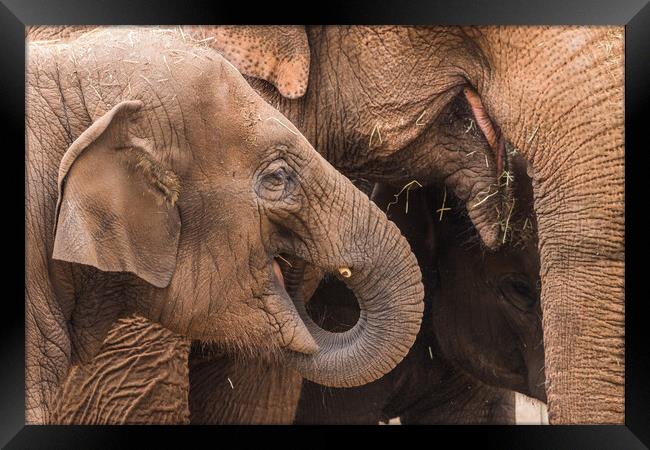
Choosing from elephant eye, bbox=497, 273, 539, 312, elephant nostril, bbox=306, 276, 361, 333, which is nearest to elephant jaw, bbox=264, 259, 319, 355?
elephant nostril, bbox=306, 276, 361, 333

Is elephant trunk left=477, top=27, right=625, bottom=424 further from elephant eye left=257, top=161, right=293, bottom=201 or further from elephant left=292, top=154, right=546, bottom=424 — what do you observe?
elephant eye left=257, top=161, right=293, bottom=201

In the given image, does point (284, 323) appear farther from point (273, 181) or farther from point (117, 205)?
point (117, 205)

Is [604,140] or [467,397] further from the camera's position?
[467,397]

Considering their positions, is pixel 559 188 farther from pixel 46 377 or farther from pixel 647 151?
pixel 46 377

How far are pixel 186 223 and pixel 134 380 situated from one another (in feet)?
2.56

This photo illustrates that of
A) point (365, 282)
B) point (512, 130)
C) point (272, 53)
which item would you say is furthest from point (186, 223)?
point (512, 130)

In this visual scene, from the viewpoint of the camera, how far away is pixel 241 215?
13.7 ft

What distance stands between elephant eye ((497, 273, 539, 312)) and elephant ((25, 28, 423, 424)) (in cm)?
112

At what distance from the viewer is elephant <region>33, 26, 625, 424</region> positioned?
14.4 feet

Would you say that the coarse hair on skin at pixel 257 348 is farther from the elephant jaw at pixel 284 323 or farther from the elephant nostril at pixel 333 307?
the elephant nostril at pixel 333 307

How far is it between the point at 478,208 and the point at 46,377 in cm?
142

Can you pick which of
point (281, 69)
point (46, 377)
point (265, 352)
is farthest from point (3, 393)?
point (281, 69)
